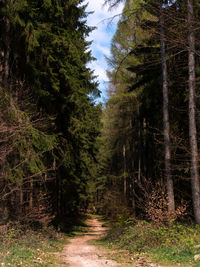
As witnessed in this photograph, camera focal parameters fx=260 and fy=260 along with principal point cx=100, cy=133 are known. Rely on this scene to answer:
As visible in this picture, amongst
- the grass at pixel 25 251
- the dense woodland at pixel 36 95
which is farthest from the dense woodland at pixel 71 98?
the grass at pixel 25 251

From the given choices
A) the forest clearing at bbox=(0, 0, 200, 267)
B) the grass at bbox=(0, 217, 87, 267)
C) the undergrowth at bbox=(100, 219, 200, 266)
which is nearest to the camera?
the grass at bbox=(0, 217, 87, 267)

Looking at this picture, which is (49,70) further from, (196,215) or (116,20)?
(196,215)

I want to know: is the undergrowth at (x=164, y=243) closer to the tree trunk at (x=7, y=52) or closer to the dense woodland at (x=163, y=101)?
the dense woodland at (x=163, y=101)

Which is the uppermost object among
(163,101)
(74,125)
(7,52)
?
(7,52)

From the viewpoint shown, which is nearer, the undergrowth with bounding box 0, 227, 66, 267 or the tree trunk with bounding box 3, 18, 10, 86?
the undergrowth with bounding box 0, 227, 66, 267

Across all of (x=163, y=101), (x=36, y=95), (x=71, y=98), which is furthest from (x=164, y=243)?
(x=71, y=98)

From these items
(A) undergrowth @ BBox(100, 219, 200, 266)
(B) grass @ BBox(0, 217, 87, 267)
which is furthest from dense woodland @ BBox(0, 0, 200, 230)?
(B) grass @ BBox(0, 217, 87, 267)

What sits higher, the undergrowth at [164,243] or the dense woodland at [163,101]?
the dense woodland at [163,101]

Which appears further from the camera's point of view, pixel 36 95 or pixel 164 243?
pixel 36 95

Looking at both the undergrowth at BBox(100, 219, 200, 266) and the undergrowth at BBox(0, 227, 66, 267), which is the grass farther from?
the undergrowth at BBox(100, 219, 200, 266)

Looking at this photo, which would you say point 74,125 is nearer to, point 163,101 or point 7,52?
point 163,101

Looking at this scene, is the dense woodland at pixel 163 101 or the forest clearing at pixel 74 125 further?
the dense woodland at pixel 163 101

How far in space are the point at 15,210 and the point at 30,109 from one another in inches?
163

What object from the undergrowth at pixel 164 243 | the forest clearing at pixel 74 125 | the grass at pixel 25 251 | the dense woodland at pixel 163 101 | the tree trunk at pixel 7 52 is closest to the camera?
the grass at pixel 25 251
